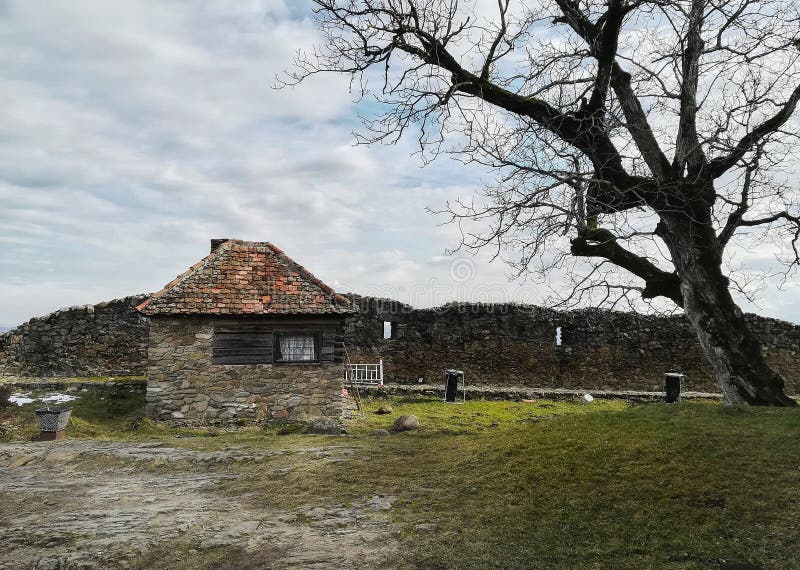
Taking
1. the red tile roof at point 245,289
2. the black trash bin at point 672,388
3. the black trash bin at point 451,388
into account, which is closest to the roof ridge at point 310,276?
the red tile roof at point 245,289

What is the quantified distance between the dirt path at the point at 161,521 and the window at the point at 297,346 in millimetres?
5399

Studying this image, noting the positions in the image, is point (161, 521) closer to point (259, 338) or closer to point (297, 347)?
point (259, 338)

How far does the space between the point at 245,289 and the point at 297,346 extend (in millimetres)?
2058

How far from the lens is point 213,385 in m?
14.2

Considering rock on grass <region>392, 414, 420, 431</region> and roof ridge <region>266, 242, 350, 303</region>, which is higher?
roof ridge <region>266, 242, 350, 303</region>

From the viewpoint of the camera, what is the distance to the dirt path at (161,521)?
530 cm

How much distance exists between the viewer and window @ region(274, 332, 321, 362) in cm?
1476

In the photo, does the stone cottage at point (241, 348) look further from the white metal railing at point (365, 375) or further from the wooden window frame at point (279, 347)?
the white metal railing at point (365, 375)

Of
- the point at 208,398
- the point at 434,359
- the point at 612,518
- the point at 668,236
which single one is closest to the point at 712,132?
the point at 668,236

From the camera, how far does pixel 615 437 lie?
7312 mm

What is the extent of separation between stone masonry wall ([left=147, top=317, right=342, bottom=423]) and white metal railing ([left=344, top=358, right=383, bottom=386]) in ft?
20.8

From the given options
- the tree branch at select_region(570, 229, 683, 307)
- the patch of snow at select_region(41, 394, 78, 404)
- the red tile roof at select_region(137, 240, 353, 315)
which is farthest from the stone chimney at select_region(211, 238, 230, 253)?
the tree branch at select_region(570, 229, 683, 307)

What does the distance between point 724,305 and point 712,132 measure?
300 cm

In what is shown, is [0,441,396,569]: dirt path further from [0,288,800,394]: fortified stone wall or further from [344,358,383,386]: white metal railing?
[0,288,800,394]: fortified stone wall
